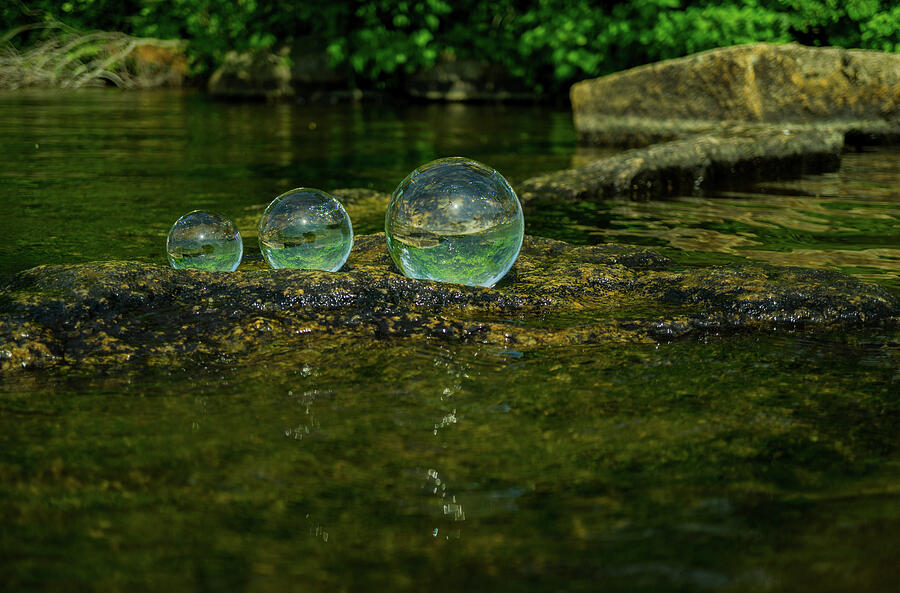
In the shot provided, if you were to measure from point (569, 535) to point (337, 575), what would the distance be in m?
0.56

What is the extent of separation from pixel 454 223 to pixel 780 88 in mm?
8332

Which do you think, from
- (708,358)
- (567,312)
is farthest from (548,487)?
(567,312)

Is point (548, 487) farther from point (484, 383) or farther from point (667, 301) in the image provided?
point (667, 301)

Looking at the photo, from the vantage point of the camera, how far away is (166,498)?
2.47m

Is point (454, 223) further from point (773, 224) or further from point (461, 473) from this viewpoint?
point (773, 224)

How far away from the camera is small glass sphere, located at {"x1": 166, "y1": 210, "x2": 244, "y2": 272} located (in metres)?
4.72

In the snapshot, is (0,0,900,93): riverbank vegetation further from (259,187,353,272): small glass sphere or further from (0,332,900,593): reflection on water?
(0,332,900,593): reflection on water

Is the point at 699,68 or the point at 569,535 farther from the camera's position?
the point at 699,68

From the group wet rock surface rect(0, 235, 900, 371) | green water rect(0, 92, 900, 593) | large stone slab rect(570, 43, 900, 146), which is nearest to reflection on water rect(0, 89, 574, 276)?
wet rock surface rect(0, 235, 900, 371)

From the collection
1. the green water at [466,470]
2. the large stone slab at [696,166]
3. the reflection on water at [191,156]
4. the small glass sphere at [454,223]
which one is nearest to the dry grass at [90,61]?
the reflection on water at [191,156]

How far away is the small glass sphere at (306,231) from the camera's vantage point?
15.0ft

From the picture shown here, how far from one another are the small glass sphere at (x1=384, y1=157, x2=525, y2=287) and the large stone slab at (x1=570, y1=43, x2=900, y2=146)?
7965 millimetres

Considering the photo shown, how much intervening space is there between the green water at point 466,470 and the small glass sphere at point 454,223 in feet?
2.21

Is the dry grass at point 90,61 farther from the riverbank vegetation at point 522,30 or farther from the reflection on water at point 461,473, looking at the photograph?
the reflection on water at point 461,473
